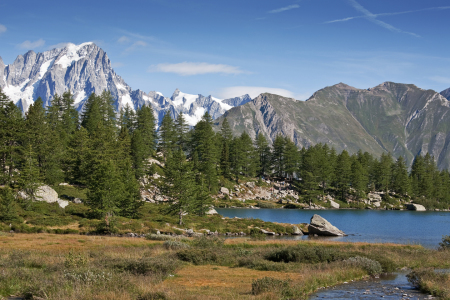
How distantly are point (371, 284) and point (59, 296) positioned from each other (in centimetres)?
1635

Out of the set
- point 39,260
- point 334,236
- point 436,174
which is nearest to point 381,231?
point 334,236

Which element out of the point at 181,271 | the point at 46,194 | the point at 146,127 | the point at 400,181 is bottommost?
the point at 181,271

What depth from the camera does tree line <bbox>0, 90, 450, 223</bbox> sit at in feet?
167

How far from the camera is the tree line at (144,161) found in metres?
51.0

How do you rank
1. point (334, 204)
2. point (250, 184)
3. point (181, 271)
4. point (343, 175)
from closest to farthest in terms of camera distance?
point (181, 271), point (334, 204), point (250, 184), point (343, 175)

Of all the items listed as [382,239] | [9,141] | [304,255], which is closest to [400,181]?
[382,239]

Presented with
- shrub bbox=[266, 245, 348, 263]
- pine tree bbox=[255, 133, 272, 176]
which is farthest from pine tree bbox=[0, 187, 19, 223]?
pine tree bbox=[255, 133, 272, 176]

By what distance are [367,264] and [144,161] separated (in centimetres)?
6497

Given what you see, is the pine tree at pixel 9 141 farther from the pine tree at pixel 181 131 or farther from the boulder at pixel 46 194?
the pine tree at pixel 181 131

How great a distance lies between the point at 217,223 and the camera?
52875mm

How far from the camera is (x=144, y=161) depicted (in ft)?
265

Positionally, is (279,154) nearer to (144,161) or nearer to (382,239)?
(144,161)

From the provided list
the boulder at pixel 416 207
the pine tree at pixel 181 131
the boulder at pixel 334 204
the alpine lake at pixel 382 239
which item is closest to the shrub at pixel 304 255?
the alpine lake at pixel 382 239

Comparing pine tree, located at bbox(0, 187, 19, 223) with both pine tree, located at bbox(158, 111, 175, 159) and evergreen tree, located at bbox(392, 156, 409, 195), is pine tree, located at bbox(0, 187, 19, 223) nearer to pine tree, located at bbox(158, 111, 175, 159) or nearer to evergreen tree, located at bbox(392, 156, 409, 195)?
pine tree, located at bbox(158, 111, 175, 159)
